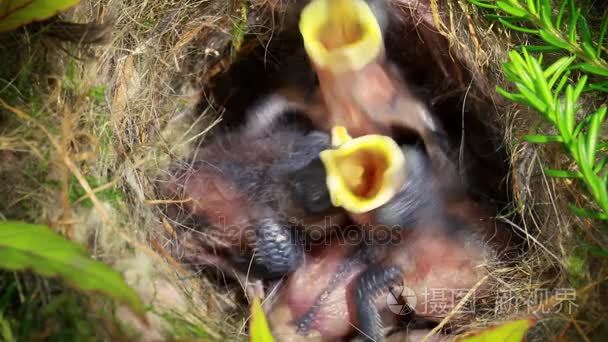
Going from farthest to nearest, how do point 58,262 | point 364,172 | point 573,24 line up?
1. point 364,172
2. point 573,24
3. point 58,262

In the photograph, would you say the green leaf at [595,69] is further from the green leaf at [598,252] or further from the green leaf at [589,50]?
the green leaf at [598,252]

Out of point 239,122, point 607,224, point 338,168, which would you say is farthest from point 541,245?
point 239,122

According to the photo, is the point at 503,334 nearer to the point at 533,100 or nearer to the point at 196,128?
the point at 533,100

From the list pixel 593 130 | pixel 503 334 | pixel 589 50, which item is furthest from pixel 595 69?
pixel 503 334

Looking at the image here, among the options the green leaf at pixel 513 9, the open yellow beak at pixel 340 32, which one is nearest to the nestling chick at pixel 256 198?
the open yellow beak at pixel 340 32

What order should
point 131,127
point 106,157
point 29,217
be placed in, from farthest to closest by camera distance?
point 131,127 < point 106,157 < point 29,217

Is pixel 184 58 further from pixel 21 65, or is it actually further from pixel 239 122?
pixel 21 65

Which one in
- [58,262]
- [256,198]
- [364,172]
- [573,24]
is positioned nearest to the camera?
[58,262]
